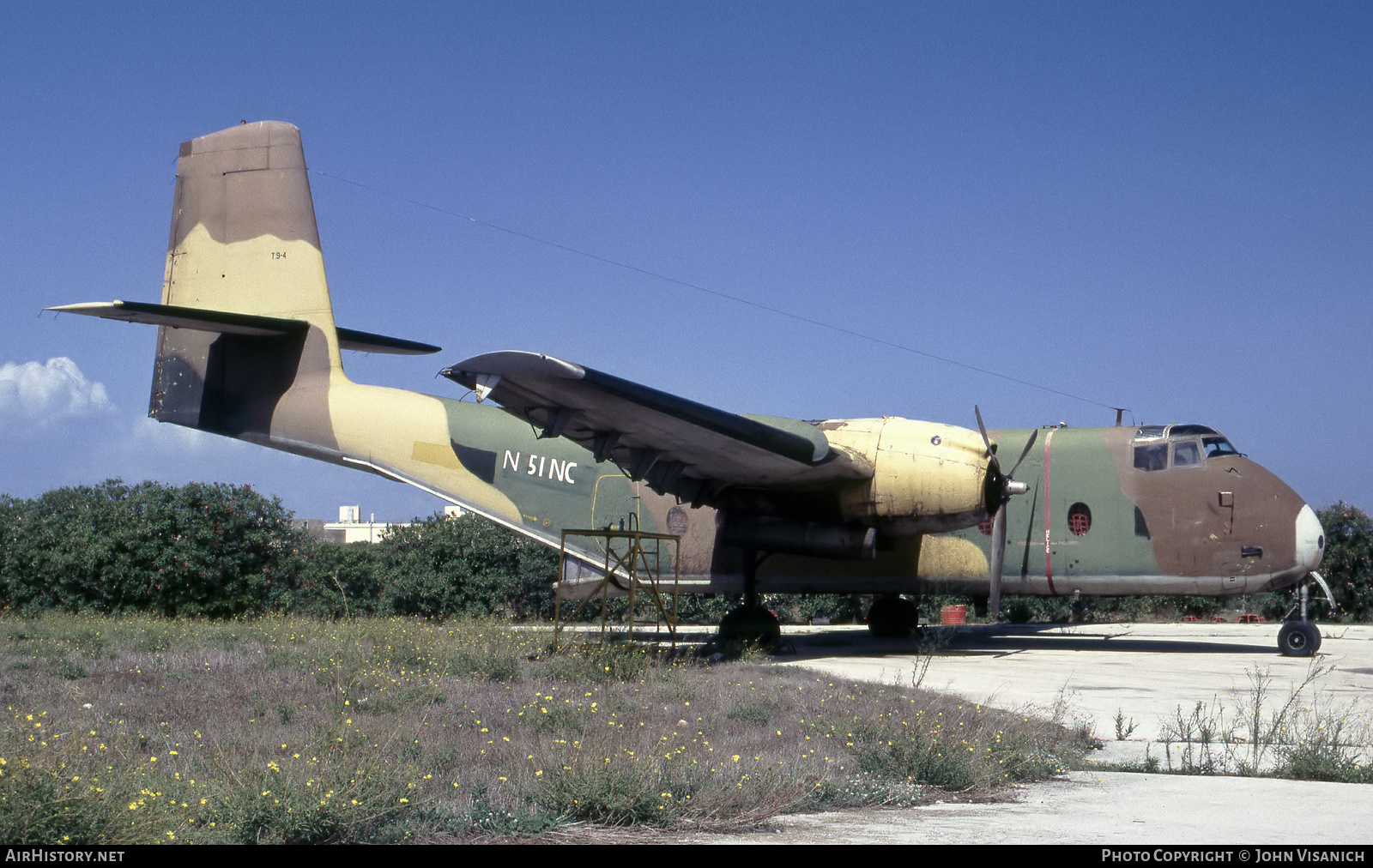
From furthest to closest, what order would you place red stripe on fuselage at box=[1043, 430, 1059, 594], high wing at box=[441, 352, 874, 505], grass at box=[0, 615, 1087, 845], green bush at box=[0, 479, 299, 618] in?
green bush at box=[0, 479, 299, 618], red stripe on fuselage at box=[1043, 430, 1059, 594], high wing at box=[441, 352, 874, 505], grass at box=[0, 615, 1087, 845]

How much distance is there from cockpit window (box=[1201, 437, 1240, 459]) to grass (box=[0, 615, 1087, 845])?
7037mm

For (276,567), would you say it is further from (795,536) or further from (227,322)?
(795,536)

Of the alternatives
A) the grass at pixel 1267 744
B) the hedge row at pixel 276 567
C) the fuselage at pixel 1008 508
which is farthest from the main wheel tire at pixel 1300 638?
the hedge row at pixel 276 567

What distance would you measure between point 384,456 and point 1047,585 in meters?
10.6

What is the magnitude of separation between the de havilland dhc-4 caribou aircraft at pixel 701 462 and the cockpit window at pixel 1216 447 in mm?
36

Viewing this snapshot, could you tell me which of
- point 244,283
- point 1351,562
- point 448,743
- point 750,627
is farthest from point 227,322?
point 1351,562

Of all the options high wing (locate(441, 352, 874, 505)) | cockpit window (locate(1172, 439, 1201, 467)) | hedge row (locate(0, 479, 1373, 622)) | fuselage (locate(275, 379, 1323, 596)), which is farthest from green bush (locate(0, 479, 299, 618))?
cockpit window (locate(1172, 439, 1201, 467))

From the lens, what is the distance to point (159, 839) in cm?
450

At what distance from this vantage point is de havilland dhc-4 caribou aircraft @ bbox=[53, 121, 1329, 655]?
1388 centimetres

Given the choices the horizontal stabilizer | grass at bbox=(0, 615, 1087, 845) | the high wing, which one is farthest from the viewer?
the horizontal stabilizer

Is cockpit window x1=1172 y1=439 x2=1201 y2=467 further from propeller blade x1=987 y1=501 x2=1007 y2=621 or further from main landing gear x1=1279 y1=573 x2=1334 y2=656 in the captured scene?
propeller blade x1=987 y1=501 x2=1007 y2=621

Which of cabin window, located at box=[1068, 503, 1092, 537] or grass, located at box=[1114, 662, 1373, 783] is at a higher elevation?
cabin window, located at box=[1068, 503, 1092, 537]

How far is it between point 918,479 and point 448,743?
820cm
